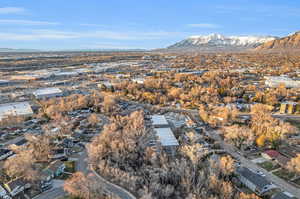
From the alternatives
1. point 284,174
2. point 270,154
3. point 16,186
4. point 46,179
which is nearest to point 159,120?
point 270,154

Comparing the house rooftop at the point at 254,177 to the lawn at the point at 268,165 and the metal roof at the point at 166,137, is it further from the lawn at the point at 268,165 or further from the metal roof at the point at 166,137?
the metal roof at the point at 166,137

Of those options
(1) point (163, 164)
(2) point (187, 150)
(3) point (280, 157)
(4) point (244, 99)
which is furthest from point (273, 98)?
(1) point (163, 164)

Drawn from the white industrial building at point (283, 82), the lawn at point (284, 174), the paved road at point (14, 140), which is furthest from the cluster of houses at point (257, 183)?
the white industrial building at point (283, 82)

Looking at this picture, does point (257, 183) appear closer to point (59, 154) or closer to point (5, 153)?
point (59, 154)

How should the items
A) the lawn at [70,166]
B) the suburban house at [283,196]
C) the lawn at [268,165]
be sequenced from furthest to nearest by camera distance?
the lawn at [268,165] < the lawn at [70,166] < the suburban house at [283,196]

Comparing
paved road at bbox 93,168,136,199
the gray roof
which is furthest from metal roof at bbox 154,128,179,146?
paved road at bbox 93,168,136,199

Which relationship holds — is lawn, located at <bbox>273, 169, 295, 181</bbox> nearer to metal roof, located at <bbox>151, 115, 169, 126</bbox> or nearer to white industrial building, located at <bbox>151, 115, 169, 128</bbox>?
white industrial building, located at <bbox>151, 115, 169, 128</bbox>
